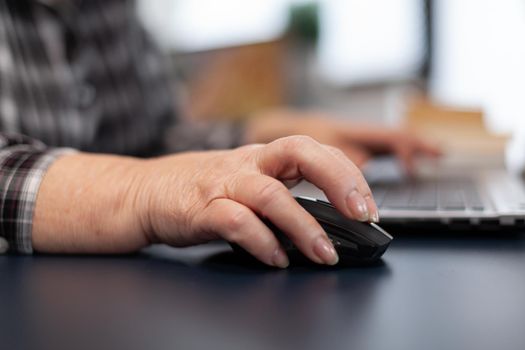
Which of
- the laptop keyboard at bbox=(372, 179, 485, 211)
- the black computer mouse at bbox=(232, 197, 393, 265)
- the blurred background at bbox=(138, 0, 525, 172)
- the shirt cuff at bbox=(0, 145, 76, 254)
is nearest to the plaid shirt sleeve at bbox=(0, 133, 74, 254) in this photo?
the shirt cuff at bbox=(0, 145, 76, 254)

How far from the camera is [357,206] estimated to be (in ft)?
1.26

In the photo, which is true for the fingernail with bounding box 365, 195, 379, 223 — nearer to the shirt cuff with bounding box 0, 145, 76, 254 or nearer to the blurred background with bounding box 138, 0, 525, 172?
the shirt cuff with bounding box 0, 145, 76, 254

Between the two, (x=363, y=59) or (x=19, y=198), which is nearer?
(x=19, y=198)

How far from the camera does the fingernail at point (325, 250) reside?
0.39 meters

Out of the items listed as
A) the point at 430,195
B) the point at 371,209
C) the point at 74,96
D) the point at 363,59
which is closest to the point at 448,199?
the point at 430,195

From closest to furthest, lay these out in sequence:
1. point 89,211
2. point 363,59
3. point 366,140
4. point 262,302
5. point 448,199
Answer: point 262,302 → point 89,211 → point 448,199 → point 366,140 → point 363,59

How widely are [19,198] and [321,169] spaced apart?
0.83 ft

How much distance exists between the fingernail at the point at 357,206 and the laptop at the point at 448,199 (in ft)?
0.13

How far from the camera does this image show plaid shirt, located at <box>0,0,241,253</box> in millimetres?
487

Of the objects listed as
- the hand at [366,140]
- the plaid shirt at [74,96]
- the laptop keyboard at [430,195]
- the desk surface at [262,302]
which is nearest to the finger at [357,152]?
the hand at [366,140]

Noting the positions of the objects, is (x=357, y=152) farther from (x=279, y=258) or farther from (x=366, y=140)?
(x=279, y=258)

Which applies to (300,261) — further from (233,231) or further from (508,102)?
(508,102)

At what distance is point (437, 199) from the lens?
0.57m

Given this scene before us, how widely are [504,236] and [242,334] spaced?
0.31 metres
